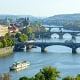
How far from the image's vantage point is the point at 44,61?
27.6m

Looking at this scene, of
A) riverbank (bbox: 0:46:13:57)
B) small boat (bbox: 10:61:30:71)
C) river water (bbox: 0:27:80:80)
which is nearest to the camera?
river water (bbox: 0:27:80:80)

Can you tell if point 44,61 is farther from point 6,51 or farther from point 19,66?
point 6,51

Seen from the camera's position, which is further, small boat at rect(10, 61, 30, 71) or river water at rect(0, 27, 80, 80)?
small boat at rect(10, 61, 30, 71)

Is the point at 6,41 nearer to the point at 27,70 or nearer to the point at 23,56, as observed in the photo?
the point at 23,56

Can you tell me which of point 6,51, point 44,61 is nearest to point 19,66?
point 44,61

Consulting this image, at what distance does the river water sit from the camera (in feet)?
75.9

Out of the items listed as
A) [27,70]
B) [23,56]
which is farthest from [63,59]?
[27,70]

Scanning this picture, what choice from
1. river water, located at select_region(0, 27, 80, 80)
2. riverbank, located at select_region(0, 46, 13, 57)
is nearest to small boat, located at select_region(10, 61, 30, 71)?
river water, located at select_region(0, 27, 80, 80)

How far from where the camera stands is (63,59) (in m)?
29.0

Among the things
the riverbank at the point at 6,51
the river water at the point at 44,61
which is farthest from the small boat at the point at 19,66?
the riverbank at the point at 6,51

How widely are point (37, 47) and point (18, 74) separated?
14.7m

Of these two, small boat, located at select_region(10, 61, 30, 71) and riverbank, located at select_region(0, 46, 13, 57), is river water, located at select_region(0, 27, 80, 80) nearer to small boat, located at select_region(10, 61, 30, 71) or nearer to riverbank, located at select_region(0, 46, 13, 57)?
small boat, located at select_region(10, 61, 30, 71)

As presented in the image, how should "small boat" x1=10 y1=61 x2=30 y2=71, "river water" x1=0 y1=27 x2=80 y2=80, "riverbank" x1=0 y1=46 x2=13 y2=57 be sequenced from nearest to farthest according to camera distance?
1. "river water" x1=0 y1=27 x2=80 y2=80
2. "small boat" x1=10 y1=61 x2=30 y2=71
3. "riverbank" x1=0 y1=46 x2=13 y2=57

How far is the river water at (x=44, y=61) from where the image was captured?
75.9 feet
